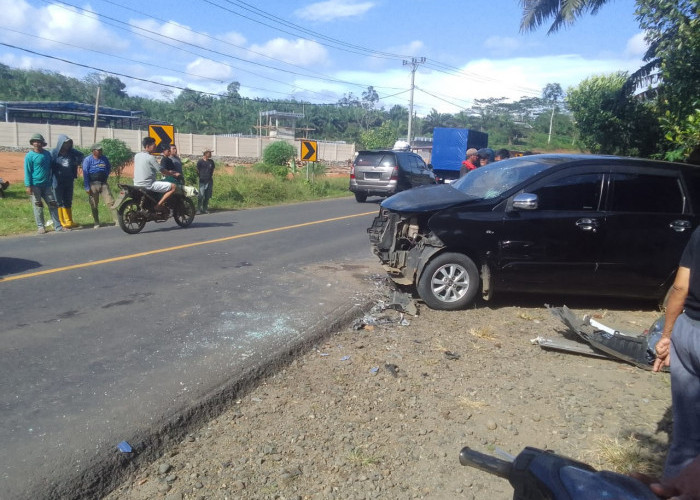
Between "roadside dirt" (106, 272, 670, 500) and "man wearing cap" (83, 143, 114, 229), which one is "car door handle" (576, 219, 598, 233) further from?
"man wearing cap" (83, 143, 114, 229)

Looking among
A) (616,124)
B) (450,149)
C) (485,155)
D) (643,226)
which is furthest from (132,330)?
(450,149)

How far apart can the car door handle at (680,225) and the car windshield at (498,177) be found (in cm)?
143

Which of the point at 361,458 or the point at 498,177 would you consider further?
the point at 498,177

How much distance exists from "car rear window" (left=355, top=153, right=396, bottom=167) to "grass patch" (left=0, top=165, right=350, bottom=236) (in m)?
2.71

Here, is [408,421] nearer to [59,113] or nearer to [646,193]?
[646,193]

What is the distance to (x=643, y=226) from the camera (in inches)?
244

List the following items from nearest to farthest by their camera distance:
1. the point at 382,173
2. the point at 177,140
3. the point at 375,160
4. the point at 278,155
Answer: the point at 382,173 → the point at 375,160 → the point at 278,155 → the point at 177,140

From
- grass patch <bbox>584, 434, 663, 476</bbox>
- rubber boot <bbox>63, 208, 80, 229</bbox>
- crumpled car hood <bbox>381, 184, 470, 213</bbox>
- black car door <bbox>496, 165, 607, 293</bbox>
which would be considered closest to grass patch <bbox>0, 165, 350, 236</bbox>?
rubber boot <bbox>63, 208, 80, 229</bbox>

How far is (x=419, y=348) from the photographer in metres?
5.12

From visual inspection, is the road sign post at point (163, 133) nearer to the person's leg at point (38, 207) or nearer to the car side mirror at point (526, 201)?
the person's leg at point (38, 207)

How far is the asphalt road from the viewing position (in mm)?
3373

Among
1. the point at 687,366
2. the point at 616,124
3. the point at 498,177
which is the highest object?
the point at 616,124

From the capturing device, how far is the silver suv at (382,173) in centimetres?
1942

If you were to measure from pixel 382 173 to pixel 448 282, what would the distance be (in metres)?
13.7
